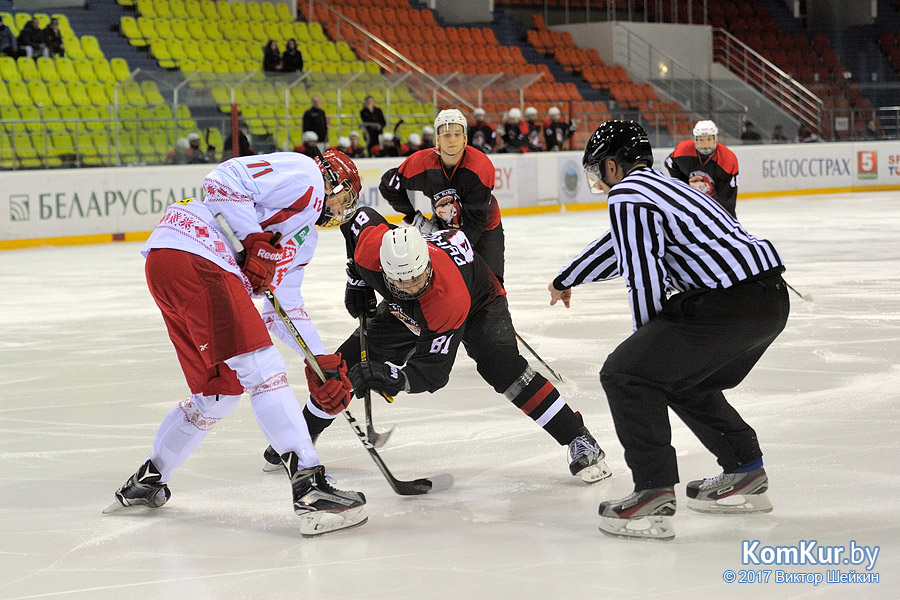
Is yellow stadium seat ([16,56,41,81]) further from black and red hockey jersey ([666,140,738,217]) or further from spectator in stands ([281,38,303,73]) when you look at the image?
black and red hockey jersey ([666,140,738,217])

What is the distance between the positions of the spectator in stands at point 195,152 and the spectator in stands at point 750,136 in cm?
989

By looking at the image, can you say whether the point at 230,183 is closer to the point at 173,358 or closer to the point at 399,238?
the point at 399,238

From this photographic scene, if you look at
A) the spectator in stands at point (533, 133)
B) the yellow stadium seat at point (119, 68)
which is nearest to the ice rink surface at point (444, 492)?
the yellow stadium seat at point (119, 68)

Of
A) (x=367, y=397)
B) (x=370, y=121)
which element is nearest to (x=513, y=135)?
(x=370, y=121)

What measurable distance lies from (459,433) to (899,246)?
26.7 feet

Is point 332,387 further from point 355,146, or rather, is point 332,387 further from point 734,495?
point 355,146

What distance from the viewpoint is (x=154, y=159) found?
535 inches

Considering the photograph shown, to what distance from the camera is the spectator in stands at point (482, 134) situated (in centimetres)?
1656

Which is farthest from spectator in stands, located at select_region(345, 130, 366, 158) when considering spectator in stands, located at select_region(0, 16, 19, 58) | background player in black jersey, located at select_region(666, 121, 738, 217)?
background player in black jersey, located at select_region(666, 121, 738, 217)

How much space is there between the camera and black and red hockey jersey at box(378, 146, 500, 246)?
5250 mm

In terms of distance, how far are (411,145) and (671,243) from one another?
532 inches

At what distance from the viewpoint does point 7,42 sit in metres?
14.3

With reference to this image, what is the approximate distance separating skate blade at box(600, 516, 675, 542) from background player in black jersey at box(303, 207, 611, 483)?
0.57 m

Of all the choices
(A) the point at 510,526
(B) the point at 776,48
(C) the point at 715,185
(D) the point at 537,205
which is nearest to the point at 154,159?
(D) the point at 537,205
